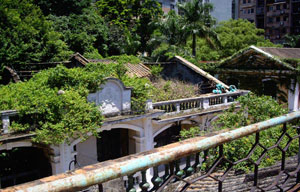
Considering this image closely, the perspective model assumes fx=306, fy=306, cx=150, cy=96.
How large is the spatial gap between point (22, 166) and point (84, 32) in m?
14.3

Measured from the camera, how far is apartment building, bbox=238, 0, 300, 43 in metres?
43.9

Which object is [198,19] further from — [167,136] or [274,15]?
[274,15]

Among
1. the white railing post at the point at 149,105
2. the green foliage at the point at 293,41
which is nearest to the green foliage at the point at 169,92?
the white railing post at the point at 149,105

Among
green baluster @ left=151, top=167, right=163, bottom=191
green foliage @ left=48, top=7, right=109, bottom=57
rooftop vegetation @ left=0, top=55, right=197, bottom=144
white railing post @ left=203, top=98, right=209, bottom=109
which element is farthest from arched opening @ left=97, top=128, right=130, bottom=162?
green baluster @ left=151, top=167, right=163, bottom=191

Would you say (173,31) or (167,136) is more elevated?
(173,31)

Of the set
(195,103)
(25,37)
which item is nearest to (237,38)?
(195,103)

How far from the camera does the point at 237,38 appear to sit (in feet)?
98.5

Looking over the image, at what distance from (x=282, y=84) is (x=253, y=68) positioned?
6.97ft

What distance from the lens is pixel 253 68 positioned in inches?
791

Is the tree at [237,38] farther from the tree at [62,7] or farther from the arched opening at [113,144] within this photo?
the arched opening at [113,144]

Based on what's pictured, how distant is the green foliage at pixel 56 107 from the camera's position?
899cm

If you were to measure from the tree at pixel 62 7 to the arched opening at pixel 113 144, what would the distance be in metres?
15.5

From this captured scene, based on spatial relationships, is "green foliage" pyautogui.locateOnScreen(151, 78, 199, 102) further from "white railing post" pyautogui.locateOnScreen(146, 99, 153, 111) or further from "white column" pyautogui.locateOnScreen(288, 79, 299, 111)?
"white column" pyautogui.locateOnScreen(288, 79, 299, 111)

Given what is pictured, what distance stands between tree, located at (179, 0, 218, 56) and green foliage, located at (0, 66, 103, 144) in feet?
44.8
